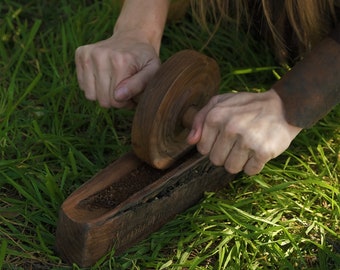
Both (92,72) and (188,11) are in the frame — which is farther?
(188,11)

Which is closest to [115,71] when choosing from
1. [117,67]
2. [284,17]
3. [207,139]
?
[117,67]

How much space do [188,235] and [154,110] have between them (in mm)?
382

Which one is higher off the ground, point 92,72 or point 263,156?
point 92,72

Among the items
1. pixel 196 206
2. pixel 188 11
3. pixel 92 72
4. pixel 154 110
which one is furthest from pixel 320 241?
pixel 188 11

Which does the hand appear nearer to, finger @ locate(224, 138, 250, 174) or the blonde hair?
finger @ locate(224, 138, 250, 174)

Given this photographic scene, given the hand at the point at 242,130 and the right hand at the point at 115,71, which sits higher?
the right hand at the point at 115,71

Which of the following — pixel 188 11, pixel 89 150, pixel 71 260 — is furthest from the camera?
pixel 188 11

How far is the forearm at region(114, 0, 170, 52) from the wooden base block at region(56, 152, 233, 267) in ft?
1.03

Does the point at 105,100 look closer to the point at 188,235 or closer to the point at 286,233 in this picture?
the point at 188,235

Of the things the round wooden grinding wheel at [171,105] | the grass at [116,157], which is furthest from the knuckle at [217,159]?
the grass at [116,157]

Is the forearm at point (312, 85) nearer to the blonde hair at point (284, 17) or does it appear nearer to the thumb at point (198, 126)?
the thumb at point (198, 126)

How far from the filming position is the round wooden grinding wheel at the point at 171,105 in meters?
1.85

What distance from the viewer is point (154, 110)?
184 centimetres

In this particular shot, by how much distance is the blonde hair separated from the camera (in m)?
2.14
